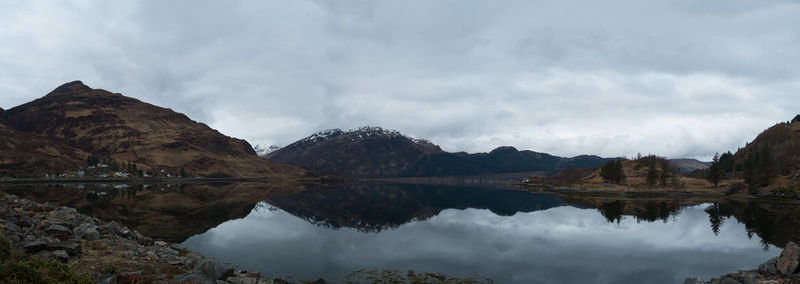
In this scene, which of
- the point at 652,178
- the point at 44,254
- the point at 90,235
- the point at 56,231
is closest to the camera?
the point at 44,254

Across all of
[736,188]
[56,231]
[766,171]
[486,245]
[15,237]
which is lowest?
[486,245]

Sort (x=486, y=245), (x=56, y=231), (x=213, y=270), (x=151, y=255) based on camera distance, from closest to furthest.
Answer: (x=213, y=270)
(x=151, y=255)
(x=56, y=231)
(x=486, y=245)

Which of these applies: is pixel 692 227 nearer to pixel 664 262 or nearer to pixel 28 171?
pixel 664 262

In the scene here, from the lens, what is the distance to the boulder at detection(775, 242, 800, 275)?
2027 cm

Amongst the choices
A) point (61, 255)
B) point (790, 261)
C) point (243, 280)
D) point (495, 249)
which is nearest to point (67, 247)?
point (61, 255)

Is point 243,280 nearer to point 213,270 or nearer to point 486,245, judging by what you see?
point 213,270

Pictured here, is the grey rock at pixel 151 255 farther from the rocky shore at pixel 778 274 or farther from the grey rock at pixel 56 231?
the rocky shore at pixel 778 274

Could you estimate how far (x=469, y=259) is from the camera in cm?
3139

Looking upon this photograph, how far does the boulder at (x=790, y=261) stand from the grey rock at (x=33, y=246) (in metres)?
37.9

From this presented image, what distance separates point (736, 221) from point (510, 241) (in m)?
45.1

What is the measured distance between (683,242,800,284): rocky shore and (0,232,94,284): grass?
96.6ft

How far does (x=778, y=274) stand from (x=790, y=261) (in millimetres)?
1157

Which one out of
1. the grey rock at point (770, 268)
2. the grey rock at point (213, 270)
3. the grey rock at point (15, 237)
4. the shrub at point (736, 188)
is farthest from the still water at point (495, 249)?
the shrub at point (736, 188)

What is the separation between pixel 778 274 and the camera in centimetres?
2125
